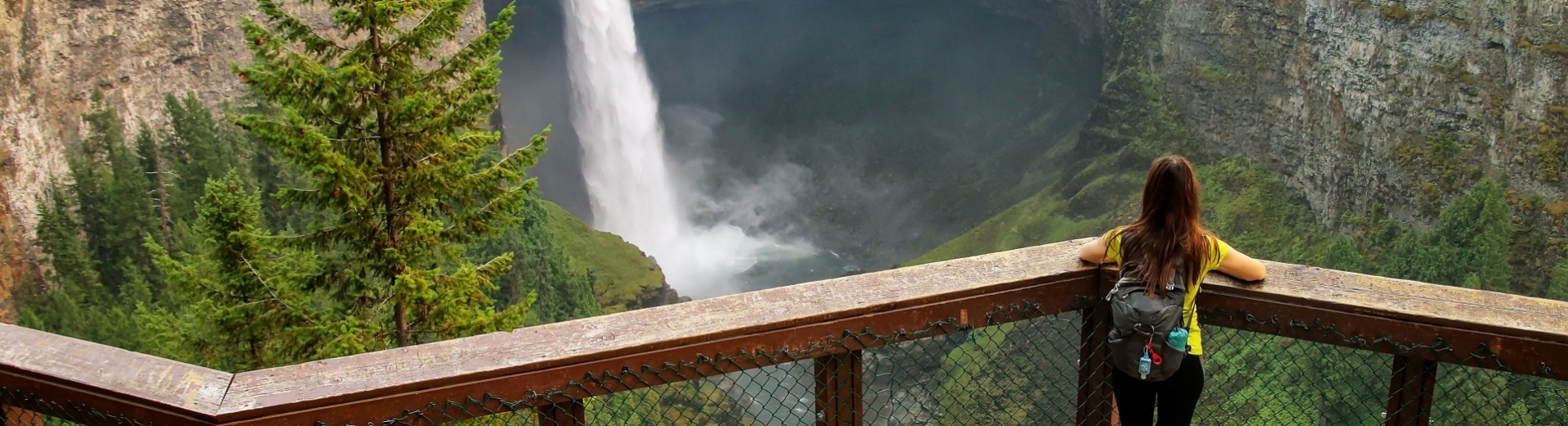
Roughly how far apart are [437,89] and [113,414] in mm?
8932

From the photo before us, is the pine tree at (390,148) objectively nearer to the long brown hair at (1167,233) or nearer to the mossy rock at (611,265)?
the long brown hair at (1167,233)

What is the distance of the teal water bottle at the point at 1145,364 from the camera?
353 cm

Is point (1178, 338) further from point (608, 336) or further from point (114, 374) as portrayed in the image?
point (114, 374)

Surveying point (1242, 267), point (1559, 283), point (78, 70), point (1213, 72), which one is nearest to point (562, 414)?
point (1242, 267)

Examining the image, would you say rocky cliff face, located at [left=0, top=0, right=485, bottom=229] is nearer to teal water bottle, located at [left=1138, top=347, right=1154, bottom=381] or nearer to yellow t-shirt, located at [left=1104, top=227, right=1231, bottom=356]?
yellow t-shirt, located at [left=1104, top=227, right=1231, bottom=356]

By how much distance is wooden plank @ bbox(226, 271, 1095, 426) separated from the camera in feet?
10.3

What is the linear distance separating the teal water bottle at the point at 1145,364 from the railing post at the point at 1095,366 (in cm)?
27

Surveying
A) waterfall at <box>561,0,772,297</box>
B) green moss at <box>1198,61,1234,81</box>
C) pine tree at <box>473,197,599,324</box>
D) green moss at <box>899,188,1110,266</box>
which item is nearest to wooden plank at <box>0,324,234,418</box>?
pine tree at <box>473,197,599,324</box>

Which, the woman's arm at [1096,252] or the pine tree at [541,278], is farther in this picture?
the pine tree at [541,278]

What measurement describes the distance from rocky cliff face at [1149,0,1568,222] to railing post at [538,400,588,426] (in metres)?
32.7

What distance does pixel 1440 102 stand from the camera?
33.4 m

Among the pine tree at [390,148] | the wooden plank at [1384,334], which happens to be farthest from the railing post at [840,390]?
the pine tree at [390,148]

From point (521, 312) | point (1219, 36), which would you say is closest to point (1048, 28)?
point (1219, 36)

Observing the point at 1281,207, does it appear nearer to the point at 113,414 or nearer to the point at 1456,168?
the point at 1456,168
